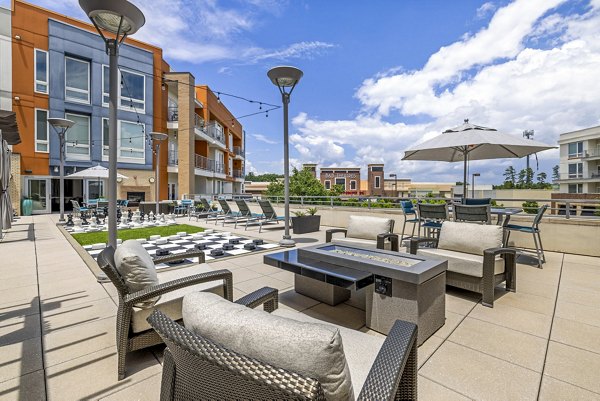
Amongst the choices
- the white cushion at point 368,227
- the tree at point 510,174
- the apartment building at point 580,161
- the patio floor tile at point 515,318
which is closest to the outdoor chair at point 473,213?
the white cushion at point 368,227

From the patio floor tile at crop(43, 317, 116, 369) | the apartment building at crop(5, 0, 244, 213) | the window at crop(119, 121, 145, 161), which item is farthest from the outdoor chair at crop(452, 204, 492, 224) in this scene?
the window at crop(119, 121, 145, 161)

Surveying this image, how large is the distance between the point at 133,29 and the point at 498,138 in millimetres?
5850

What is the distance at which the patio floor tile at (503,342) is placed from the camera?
200 cm

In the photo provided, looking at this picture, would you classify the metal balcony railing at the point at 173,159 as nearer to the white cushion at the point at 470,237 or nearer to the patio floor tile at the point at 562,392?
the white cushion at the point at 470,237

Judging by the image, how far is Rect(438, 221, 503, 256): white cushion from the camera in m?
3.24

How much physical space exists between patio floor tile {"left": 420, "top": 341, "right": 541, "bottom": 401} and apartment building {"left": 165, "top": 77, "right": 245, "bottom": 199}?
45.2 feet

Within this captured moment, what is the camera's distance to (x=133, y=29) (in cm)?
375

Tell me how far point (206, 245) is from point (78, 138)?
13.3 metres

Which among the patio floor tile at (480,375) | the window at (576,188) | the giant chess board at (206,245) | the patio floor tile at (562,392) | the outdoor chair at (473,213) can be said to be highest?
the window at (576,188)

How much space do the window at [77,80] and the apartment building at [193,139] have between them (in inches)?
169

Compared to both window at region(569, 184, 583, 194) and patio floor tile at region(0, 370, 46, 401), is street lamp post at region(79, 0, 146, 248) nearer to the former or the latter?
patio floor tile at region(0, 370, 46, 401)

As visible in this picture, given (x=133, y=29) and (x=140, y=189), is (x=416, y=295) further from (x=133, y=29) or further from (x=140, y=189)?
(x=140, y=189)

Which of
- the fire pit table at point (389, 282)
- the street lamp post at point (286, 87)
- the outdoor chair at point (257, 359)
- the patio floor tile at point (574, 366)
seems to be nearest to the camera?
the outdoor chair at point (257, 359)

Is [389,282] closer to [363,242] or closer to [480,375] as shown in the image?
[480,375]
